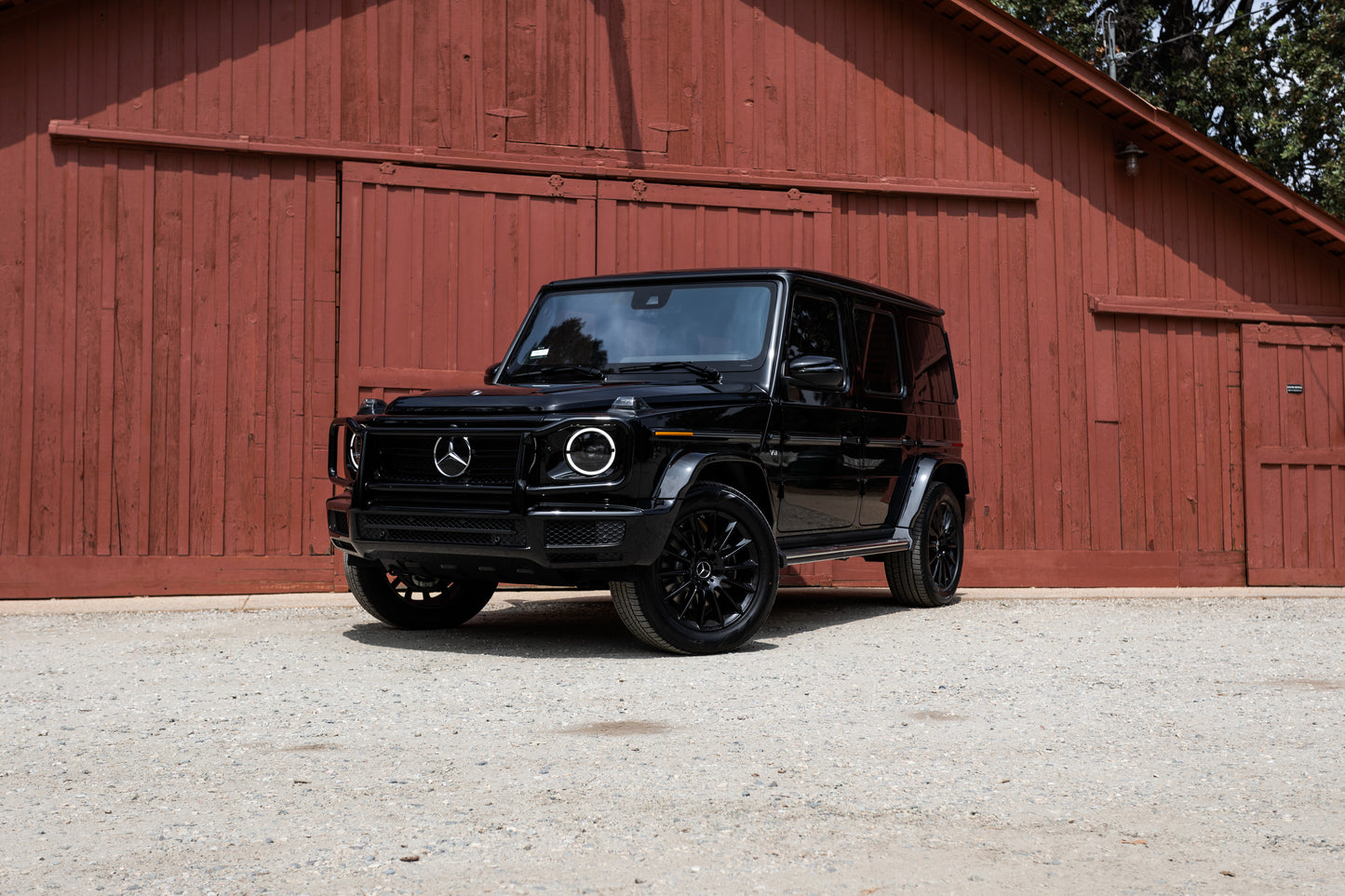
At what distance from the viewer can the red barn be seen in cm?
913

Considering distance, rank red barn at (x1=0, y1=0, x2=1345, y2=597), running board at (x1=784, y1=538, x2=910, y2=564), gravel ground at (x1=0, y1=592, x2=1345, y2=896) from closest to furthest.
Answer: gravel ground at (x1=0, y1=592, x2=1345, y2=896), running board at (x1=784, y1=538, x2=910, y2=564), red barn at (x1=0, y1=0, x2=1345, y2=597)

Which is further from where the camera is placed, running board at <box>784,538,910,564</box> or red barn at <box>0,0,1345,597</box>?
red barn at <box>0,0,1345,597</box>

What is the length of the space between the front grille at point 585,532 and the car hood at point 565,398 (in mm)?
523

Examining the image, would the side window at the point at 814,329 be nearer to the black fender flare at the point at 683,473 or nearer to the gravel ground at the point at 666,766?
the black fender flare at the point at 683,473

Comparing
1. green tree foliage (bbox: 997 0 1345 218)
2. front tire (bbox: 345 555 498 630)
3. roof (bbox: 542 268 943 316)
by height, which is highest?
A: green tree foliage (bbox: 997 0 1345 218)

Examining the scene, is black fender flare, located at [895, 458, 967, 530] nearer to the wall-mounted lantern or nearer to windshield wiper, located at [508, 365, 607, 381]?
windshield wiper, located at [508, 365, 607, 381]

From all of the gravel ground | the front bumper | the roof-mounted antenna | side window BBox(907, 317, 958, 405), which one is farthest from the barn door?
the roof-mounted antenna

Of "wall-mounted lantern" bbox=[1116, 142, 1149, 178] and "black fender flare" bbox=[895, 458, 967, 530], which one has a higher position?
"wall-mounted lantern" bbox=[1116, 142, 1149, 178]

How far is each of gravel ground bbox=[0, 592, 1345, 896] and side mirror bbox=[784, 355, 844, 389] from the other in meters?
1.39

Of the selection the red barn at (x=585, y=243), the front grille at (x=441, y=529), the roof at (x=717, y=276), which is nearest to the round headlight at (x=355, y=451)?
the front grille at (x=441, y=529)

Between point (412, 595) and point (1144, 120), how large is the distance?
7665 millimetres

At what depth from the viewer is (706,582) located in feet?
19.9

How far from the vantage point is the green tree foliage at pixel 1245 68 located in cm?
2053

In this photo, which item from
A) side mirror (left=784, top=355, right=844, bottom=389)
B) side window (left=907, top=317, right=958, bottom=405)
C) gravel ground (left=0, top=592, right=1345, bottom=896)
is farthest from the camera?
side window (left=907, top=317, right=958, bottom=405)
